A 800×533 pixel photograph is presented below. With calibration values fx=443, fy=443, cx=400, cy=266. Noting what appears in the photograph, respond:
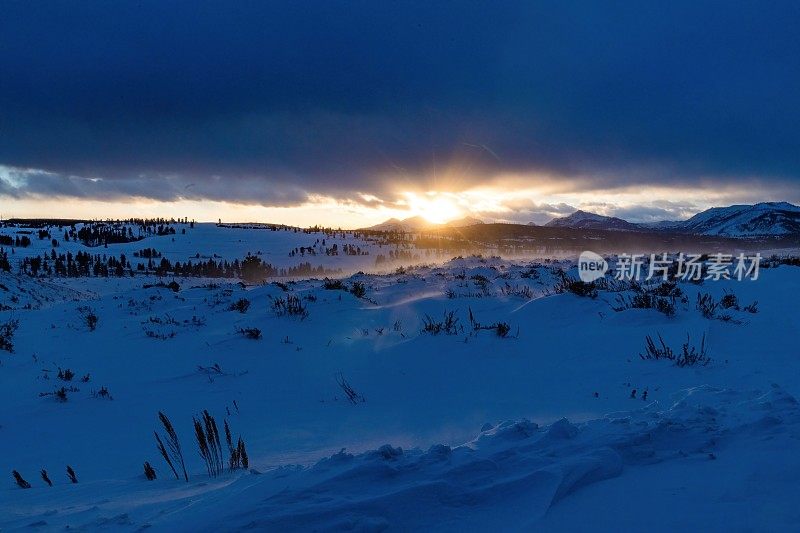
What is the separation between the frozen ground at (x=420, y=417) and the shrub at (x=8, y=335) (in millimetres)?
210

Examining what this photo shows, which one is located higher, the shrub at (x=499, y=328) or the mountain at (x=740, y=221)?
the mountain at (x=740, y=221)

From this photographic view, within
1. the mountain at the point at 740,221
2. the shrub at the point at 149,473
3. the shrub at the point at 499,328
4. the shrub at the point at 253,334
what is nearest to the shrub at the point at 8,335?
the shrub at the point at 253,334

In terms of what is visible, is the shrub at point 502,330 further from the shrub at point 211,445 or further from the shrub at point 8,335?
the shrub at point 8,335

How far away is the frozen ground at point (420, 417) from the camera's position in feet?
6.88

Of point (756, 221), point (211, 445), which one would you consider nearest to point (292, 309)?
point (211, 445)

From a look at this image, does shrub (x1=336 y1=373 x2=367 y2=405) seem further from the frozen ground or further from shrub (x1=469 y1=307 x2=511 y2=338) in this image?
shrub (x1=469 y1=307 x2=511 y2=338)

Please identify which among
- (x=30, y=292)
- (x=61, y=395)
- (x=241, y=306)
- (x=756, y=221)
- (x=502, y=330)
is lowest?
(x=30, y=292)

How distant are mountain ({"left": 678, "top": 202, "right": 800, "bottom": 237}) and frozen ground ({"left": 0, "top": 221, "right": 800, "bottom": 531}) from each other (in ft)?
387

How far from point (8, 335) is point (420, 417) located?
8.64 meters

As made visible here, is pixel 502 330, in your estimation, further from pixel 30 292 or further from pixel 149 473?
pixel 30 292

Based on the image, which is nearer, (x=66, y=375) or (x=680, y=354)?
(x=680, y=354)

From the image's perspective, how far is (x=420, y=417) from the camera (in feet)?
14.1

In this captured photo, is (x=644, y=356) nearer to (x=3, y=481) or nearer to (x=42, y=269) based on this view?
(x=3, y=481)

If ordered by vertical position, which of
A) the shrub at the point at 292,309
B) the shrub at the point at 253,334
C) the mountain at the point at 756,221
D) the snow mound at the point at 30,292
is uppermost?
the mountain at the point at 756,221
